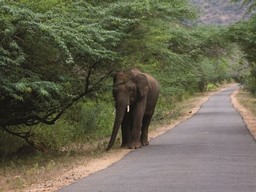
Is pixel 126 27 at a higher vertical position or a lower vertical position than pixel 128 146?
Answer: higher

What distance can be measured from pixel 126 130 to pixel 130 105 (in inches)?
31.1

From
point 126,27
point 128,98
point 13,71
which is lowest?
point 128,98

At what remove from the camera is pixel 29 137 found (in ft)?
64.0

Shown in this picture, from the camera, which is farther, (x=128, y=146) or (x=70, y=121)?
(x=70, y=121)

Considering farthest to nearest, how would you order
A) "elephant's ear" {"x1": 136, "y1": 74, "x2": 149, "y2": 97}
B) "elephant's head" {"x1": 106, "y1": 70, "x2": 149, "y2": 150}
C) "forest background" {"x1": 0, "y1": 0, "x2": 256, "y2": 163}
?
"elephant's ear" {"x1": 136, "y1": 74, "x2": 149, "y2": 97} < "elephant's head" {"x1": 106, "y1": 70, "x2": 149, "y2": 150} < "forest background" {"x1": 0, "y1": 0, "x2": 256, "y2": 163}

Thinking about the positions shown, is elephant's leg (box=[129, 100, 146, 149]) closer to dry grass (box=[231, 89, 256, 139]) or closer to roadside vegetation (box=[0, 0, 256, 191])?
roadside vegetation (box=[0, 0, 256, 191])

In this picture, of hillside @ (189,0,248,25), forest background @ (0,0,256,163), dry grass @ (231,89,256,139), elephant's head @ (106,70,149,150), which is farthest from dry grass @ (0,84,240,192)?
hillside @ (189,0,248,25)

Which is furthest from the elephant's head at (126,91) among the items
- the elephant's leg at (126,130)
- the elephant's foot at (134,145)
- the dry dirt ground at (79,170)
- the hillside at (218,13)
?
the hillside at (218,13)

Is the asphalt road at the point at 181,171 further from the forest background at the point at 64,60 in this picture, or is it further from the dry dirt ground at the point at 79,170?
the forest background at the point at 64,60

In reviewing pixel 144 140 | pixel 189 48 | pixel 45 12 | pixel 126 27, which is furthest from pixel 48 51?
pixel 189 48

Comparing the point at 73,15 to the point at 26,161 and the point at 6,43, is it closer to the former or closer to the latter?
the point at 6,43

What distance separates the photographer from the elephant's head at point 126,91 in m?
16.4

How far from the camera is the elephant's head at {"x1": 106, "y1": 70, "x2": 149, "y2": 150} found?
1636 cm

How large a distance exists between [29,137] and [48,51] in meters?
5.79
